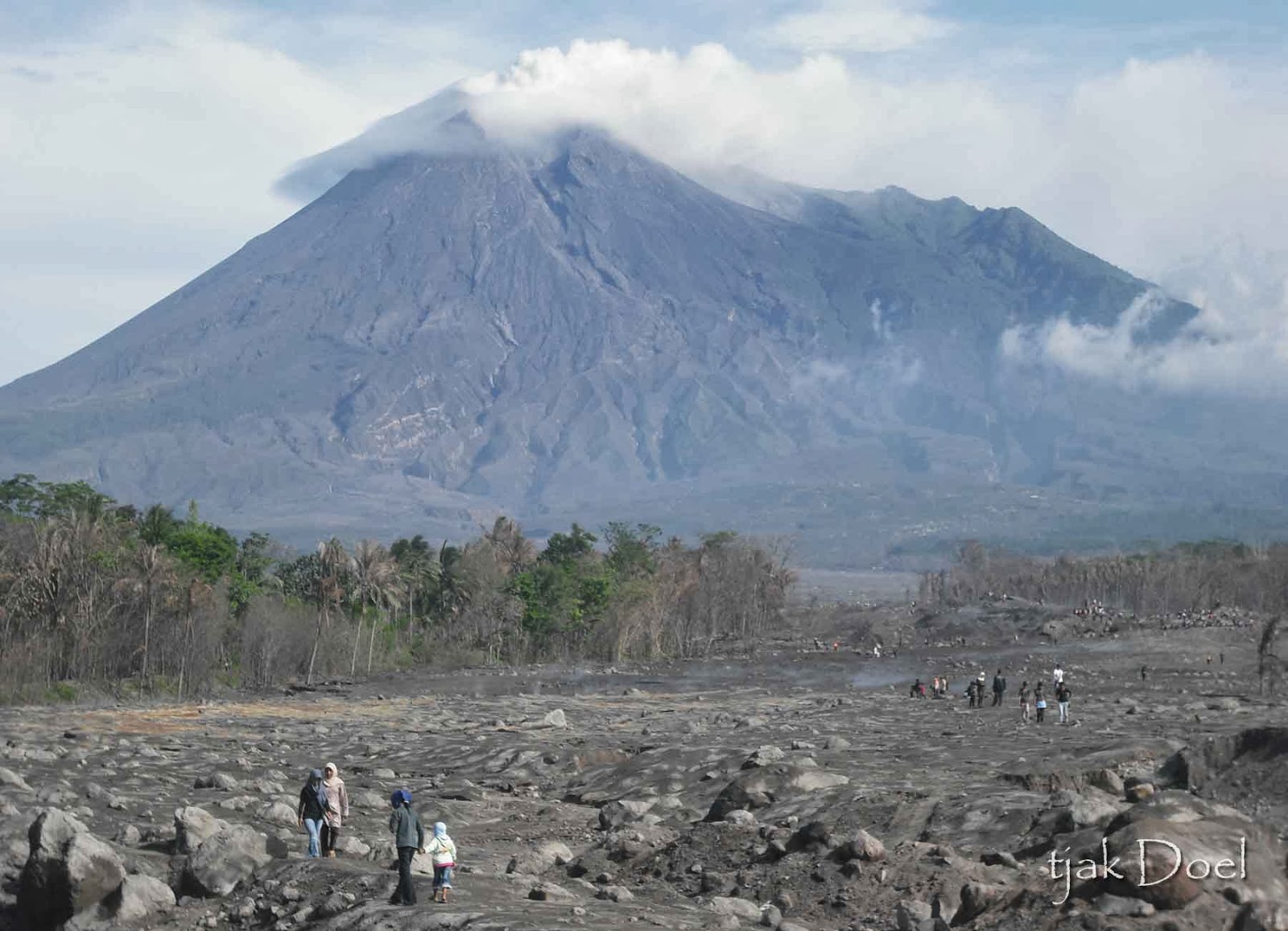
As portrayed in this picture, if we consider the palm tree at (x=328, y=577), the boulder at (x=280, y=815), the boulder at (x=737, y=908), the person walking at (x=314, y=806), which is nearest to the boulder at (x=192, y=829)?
the person walking at (x=314, y=806)

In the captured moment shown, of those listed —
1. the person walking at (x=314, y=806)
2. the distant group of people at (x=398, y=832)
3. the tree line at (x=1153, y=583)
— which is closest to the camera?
the distant group of people at (x=398, y=832)

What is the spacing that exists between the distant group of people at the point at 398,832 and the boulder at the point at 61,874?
284cm

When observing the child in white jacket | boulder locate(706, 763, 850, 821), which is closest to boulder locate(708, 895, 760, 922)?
the child in white jacket

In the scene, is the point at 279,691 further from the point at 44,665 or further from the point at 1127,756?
the point at 1127,756

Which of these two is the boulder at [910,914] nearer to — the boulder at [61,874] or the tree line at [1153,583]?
the boulder at [61,874]

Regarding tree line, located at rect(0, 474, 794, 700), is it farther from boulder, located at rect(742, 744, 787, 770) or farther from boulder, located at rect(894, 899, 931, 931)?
boulder, located at rect(894, 899, 931, 931)

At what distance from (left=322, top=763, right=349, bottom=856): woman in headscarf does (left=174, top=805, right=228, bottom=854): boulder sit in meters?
1.44

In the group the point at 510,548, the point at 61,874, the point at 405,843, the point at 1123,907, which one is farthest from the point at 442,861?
the point at 510,548

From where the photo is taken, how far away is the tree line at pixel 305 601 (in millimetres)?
66750

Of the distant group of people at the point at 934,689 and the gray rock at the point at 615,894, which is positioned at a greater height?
the distant group of people at the point at 934,689

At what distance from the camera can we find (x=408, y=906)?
62.6ft

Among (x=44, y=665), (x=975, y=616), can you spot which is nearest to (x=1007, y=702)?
(x=44, y=665)

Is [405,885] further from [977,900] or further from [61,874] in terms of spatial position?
[977,900]

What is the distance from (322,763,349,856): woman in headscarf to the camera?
900 inches
